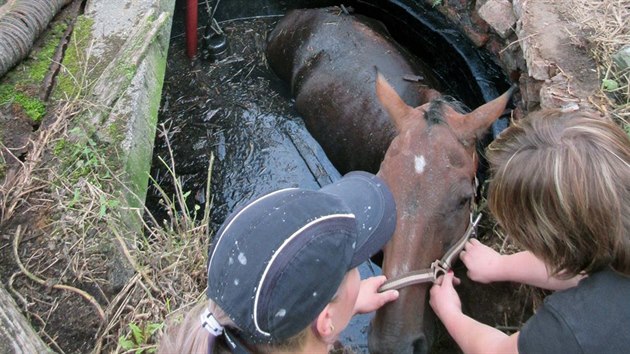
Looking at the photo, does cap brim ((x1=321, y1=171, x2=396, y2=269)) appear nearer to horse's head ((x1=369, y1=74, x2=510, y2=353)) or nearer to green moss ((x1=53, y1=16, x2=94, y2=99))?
horse's head ((x1=369, y1=74, x2=510, y2=353))

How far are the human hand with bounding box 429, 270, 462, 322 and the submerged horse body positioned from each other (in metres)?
0.06

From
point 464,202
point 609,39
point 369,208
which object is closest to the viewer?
point 369,208

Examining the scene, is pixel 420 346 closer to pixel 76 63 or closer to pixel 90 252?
pixel 90 252

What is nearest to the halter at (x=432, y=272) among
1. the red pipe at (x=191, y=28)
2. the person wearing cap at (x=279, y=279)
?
the person wearing cap at (x=279, y=279)


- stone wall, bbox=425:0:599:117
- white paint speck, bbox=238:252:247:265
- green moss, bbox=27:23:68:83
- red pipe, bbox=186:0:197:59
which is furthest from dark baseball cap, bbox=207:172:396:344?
red pipe, bbox=186:0:197:59

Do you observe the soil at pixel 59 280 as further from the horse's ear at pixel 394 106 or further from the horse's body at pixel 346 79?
the horse's body at pixel 346 79

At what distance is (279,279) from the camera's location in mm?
1504

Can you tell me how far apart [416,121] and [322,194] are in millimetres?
1635

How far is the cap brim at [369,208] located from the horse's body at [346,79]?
2.05 meters

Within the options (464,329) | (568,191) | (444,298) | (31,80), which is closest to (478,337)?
(464,329)

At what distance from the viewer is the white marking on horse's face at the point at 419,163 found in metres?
2.93

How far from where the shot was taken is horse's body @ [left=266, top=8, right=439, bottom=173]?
173 inches

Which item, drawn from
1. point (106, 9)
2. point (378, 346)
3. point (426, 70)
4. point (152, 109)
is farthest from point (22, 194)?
point (426, 70)

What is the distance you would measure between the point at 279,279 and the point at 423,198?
1487 millimetres
